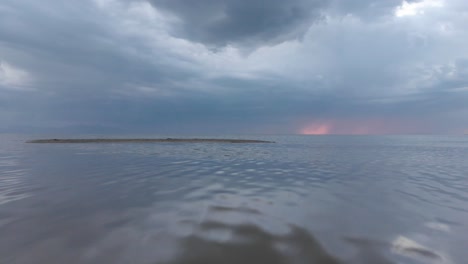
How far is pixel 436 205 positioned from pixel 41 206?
16.8m

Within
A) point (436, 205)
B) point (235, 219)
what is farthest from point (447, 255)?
point (235, 219)

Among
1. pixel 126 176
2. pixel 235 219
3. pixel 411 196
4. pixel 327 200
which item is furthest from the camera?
pixel 126 176

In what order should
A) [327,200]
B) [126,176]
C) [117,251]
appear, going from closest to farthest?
1. [117,251]
2. [327,200]
3. [126,176]

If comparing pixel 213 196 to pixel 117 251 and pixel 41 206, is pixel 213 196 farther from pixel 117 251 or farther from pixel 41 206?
pixel 41 206

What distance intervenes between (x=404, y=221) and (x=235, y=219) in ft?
19.7

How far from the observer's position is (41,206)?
26.6ft

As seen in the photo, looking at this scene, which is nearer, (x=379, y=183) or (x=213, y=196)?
(x=213, y=196)

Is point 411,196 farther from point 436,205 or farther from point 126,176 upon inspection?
point 126,176

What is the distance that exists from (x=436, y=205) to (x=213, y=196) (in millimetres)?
9996

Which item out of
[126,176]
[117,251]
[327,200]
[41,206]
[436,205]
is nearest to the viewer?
[117,251]

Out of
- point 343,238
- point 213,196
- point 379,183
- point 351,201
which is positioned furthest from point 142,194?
point 379,183

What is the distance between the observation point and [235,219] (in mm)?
6973

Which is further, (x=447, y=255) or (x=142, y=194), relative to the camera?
(x=142, y=194)

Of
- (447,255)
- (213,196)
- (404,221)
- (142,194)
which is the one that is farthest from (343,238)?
(142,194)
